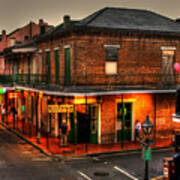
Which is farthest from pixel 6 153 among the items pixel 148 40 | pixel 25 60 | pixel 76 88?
pixel 25 60

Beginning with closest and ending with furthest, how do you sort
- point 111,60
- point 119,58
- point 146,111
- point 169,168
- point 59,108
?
point 169,168, point 59,108, point 111,60, point 119,58, point 146,111

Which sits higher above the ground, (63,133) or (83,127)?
(83,127)

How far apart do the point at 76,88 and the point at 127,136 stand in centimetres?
468

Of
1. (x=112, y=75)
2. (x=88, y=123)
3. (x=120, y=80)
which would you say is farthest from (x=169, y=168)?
(x=120, y=80)

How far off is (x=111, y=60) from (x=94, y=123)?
13.1 feet

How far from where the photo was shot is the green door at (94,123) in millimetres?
20531

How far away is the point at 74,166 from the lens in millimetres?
15422

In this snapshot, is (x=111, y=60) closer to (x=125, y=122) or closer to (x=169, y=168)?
(x=125, y=122)

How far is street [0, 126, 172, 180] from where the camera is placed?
13.9m

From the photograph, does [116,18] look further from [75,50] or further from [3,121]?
[3,121]

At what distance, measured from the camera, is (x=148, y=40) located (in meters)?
21.4

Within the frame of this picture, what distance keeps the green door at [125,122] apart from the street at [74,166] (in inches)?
118

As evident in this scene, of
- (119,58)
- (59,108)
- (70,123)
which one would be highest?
(119,58)

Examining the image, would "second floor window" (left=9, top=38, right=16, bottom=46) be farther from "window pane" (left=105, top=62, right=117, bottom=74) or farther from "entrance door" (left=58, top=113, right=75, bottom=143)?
"window pane" (left=105, top=62, right=117, bottom=74)
